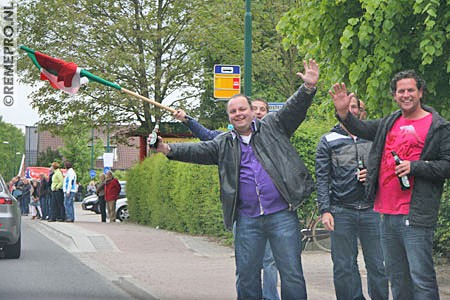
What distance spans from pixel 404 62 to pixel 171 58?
1003 inches

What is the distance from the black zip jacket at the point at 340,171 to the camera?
6961mm

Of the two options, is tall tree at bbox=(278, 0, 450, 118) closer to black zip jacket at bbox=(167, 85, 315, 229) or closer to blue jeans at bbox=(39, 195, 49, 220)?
black zip jacket at bbox=(167, 85, 315, 229)

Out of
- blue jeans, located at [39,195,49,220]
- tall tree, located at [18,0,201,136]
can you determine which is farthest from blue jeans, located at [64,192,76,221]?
tall tree, located at [18,0,201,136]

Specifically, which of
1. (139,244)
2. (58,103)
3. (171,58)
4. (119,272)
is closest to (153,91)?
(171,58)

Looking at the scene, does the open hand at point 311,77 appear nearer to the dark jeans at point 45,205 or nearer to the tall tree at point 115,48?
the dark jeans at point 45,205

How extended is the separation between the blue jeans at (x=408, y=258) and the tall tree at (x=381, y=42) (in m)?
3.04

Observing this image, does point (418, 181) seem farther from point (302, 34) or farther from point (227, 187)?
point (302, 34)

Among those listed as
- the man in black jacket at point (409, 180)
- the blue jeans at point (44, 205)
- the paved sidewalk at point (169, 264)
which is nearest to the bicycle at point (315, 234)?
the paved sidewalk at point (169, 264)

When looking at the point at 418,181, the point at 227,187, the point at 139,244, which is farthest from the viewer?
the point at 139,244

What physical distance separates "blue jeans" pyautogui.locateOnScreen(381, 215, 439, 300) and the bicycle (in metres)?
8.38

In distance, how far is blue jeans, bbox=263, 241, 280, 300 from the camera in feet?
25.0

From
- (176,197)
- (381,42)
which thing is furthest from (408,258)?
(176,197)

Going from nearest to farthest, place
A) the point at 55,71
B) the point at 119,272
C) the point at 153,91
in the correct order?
1. the point at 55,71
2. the point at 119,272
3. the point at 153,91

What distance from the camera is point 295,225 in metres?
6.27
